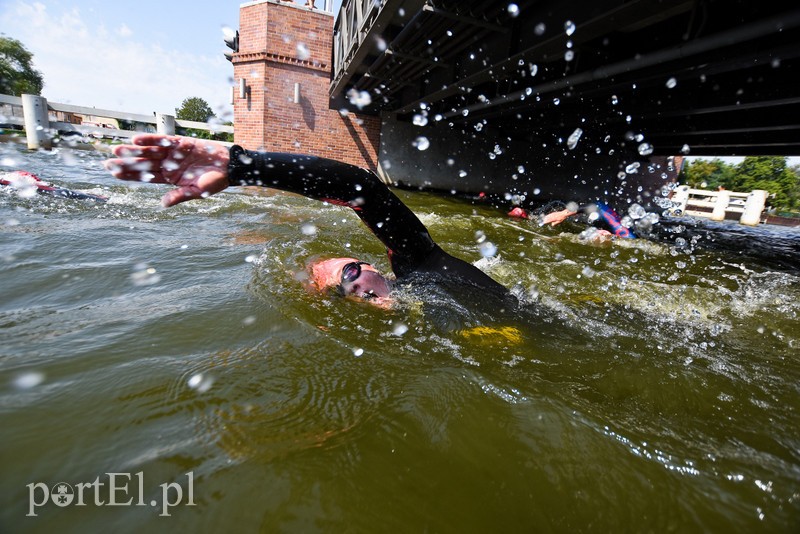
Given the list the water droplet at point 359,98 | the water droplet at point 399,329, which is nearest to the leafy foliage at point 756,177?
the water droplet at point 359,98

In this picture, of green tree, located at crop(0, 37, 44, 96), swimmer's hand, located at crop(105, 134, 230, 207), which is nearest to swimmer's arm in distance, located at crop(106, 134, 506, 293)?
swimmer's hand, located at crop(105, 134, 230, 207)

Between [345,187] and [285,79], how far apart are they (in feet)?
40.4

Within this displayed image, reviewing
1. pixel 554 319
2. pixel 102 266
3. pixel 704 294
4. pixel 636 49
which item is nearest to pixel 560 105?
pixel 636 49

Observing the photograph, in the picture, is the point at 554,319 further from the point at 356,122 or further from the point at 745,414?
the point at 356,122

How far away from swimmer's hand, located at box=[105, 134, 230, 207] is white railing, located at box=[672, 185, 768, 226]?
25040 mm

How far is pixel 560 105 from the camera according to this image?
8.72 metres

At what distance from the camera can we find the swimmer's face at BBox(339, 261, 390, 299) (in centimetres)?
266

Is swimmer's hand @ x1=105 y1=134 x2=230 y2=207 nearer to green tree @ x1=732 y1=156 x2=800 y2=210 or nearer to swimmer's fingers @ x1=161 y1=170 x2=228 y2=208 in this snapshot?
swimmer's fingers @ x1=161 y1=170 x2=228 y2=208

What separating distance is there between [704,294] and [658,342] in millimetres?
2050

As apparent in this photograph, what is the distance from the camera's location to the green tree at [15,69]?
47344 millimetres

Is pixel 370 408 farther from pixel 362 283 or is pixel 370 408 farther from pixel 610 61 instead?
pixel 610 61

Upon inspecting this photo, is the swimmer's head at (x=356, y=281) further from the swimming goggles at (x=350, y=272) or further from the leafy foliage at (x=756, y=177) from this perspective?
the leafy foliage at (x=756, y=177)

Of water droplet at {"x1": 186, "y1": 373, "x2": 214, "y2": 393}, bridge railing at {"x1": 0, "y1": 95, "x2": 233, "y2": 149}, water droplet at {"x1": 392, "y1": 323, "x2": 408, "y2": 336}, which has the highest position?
bridge railing at {"x1": 0, "y1": 95, "x2": 233, "y2": 149}

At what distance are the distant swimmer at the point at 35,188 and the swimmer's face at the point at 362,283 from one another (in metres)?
5.42
